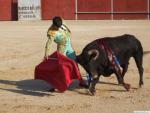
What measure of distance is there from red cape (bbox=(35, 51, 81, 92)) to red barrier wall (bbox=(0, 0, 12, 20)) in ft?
73.8

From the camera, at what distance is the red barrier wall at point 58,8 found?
1288 inches

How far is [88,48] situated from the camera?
992 cm

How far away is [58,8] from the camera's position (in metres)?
32.8

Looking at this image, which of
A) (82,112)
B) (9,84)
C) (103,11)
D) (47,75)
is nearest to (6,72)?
(9,84)

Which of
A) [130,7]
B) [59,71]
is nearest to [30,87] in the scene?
[59,71]

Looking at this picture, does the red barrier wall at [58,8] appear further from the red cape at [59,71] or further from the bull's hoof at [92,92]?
the bull's hoof at [92,92]

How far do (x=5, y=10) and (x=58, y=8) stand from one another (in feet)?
9.46

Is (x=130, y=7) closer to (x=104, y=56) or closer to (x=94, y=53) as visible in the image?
(x=104, y=56)

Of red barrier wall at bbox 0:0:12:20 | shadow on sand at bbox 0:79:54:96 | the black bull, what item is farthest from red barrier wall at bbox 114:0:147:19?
the black bull

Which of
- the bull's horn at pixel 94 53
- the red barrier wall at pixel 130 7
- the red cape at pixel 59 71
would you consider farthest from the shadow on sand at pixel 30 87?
the red barrier wall at pixel 130 7

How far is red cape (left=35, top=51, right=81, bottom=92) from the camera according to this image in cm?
999

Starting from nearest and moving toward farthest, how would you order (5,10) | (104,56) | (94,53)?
1. (94,53)
2. (104,56)
3. (5,10)

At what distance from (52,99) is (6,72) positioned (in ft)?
10.8

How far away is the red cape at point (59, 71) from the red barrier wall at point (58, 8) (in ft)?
73.7
